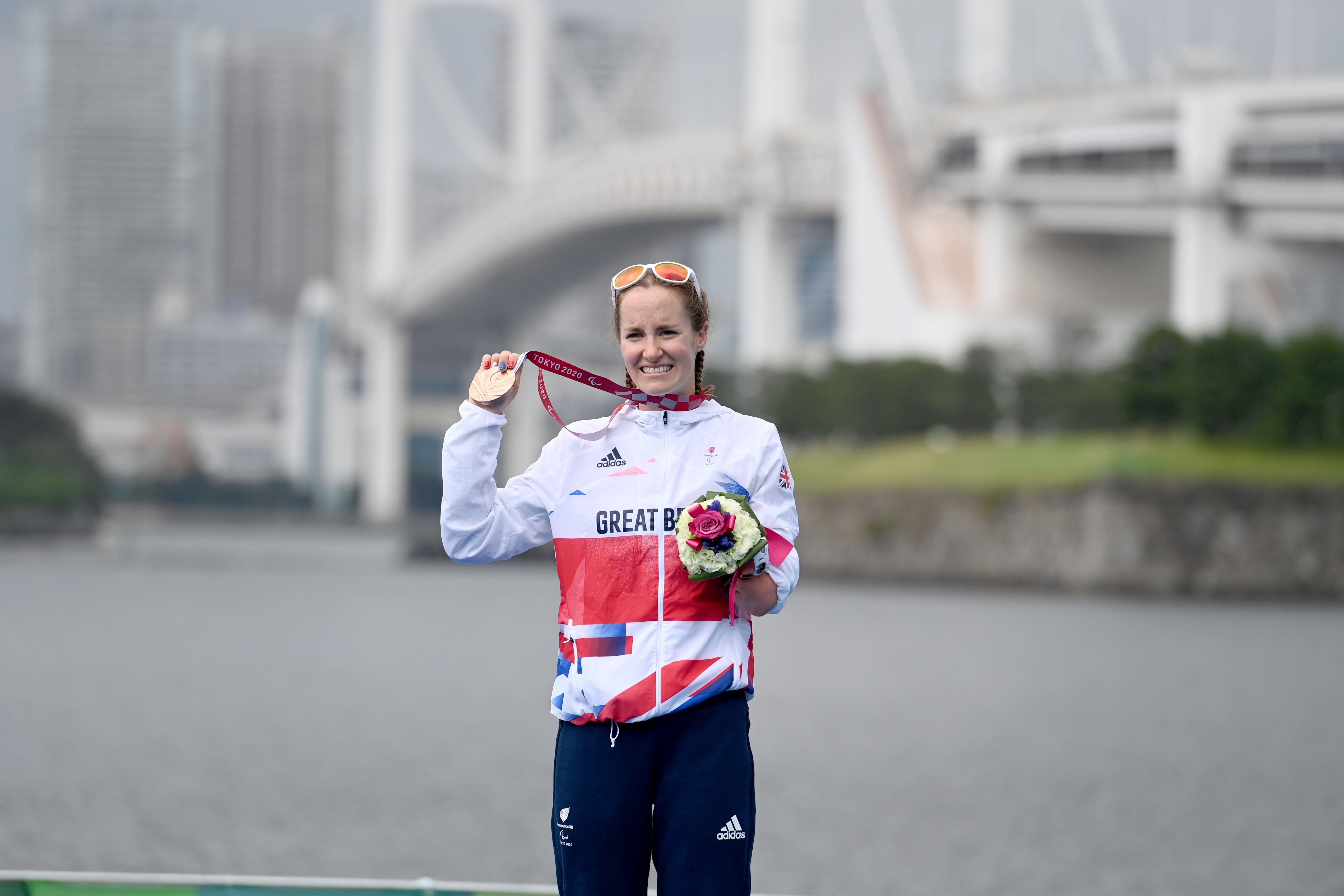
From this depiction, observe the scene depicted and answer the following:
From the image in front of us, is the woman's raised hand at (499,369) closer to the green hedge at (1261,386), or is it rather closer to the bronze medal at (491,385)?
the bronze medal at (491,385)

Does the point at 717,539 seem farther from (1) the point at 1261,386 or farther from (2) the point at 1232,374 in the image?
(1) the point at 1261,386

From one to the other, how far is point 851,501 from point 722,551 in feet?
102

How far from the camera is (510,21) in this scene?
57.6 meters

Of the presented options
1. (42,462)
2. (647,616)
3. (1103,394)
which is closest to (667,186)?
(1103,394)

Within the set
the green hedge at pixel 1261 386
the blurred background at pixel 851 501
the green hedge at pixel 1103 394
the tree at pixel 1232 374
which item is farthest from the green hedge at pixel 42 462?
the tree at pixel 1232 374

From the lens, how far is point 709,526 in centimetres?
257

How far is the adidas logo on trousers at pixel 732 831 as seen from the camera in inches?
106

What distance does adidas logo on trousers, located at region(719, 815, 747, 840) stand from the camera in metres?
2.69

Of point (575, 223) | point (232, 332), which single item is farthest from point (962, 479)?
point (232, 332)

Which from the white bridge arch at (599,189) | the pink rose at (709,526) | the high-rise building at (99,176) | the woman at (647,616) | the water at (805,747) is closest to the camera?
the pink rose at (709,526)

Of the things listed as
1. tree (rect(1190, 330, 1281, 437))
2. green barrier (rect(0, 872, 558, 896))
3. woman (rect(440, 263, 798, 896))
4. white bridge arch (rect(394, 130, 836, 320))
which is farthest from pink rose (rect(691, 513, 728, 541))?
white bridge arch (rect(394, 130, 836, 320))

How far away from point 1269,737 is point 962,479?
17237 millimetres

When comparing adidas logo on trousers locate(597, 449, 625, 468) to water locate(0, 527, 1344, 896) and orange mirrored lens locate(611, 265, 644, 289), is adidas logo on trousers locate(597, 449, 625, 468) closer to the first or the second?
orange mirrored lens locate(611, 265, 644, 289)

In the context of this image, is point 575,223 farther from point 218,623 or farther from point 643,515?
point 643,515
